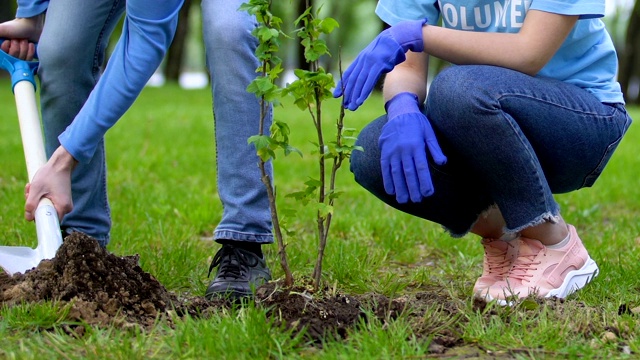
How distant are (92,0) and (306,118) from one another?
24.6 feet

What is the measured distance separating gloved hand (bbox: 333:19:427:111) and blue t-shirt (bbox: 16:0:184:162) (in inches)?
20.6

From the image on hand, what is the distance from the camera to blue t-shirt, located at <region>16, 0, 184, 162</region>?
2.29m

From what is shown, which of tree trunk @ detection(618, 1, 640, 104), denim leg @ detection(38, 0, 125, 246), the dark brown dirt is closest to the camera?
the dark brown dirt

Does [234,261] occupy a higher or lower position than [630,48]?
higher

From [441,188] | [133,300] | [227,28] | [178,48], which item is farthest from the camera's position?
[178,48]

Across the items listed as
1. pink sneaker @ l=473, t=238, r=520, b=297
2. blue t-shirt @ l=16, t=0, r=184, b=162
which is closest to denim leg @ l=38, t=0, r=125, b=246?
blue t-shirt @ l=16, t=0, r=184, b=162

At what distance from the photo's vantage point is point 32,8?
2891 millimetres

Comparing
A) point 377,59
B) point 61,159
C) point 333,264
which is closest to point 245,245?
point 333,264

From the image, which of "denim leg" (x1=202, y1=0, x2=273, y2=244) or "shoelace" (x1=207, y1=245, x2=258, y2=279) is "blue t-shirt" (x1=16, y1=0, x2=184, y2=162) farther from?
"shoelace" (x1=207, y1=245, x2=258, y2=279)

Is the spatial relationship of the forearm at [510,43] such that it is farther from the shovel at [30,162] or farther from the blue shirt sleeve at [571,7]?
the shovel at [30,162]

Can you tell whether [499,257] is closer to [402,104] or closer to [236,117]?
[402,104]

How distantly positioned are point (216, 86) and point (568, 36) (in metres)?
1.06

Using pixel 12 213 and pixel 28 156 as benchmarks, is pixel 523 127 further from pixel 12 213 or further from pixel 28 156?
pixel 12 213

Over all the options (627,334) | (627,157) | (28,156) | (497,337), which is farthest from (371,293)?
(627,157)
